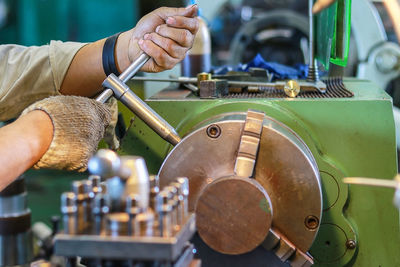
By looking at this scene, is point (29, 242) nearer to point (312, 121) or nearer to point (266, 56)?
point (312, 121)

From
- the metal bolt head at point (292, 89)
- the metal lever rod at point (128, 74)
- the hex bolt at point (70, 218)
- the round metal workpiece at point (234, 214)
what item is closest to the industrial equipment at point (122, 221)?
the hex bolt at point (70, 218)

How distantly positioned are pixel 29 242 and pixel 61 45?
1.83 feet

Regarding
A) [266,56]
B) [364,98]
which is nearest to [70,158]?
[364,98]

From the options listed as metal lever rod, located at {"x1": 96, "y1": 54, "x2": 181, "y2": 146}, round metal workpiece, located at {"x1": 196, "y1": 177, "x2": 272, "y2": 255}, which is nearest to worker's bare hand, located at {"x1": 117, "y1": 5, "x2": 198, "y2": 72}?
metal lever rod, located at {"x1": 96, "y1": 54, "x2": 181, "y2": 146}

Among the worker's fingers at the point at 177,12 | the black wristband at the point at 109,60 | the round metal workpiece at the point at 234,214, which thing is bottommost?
the round metal workpiece at the point at 234,214

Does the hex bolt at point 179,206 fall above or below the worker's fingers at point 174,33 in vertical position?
below

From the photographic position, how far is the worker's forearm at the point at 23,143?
870 mm

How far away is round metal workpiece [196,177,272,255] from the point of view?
784 millimetres

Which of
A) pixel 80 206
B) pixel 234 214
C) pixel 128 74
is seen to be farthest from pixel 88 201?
pixel 128 74

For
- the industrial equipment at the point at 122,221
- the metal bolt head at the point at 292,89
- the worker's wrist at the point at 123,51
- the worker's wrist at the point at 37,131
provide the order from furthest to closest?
the worker's wrist at the point at 123,51 < the metal bolt head at the point at 292,89 < the worker's wrist at the point at 37,131 < the industrial equipment at the point at 122,221

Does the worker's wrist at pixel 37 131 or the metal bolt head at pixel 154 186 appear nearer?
the metal bolt head at pixel 154 186

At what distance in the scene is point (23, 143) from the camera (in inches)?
34.8

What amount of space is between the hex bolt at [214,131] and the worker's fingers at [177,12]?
1.17ft

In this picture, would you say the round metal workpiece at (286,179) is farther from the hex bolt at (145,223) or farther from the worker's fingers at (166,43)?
the worker's fingers at (166,43)
